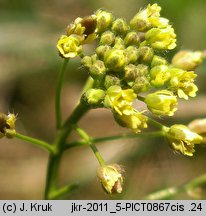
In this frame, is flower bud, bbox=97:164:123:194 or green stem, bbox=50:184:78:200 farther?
green stem, bbox=50:184:78:200

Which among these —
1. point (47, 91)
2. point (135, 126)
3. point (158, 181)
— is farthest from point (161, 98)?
point (47, 91)

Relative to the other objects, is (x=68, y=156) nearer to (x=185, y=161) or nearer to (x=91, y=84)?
(x=185, y=161)

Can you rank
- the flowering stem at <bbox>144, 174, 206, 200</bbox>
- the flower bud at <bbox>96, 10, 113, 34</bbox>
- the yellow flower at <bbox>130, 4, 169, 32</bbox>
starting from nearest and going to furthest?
the flower bud at <bbox>96, 10, 113, 34</bbox> → the yellow flower at <bbox>130, 4, 169, 32</bbox> → the flowering stem at <bbox>144, 174, 206, 200</bbox>

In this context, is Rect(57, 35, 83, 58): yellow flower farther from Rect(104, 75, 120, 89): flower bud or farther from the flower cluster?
Rect(104, 75, 120, 89): flower bud

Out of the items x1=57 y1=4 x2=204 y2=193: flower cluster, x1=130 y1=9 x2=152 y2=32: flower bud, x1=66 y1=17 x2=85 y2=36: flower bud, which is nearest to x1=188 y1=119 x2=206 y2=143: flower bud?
x1=57 y1=4 x2=204 y2=193: flower cluster

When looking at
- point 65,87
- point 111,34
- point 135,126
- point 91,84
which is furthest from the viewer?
point 65,87
